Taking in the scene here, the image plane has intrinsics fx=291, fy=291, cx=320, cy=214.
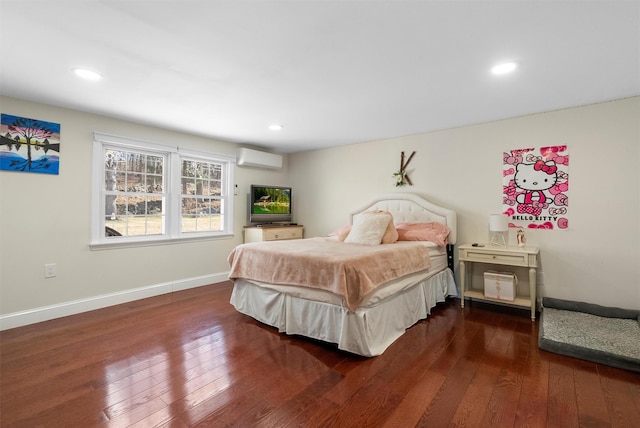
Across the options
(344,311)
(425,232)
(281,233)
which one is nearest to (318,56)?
(344,311)

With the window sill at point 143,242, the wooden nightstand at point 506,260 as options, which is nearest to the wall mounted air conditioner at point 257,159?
the window sill at point 143,242

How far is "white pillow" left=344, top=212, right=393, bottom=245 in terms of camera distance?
11.0 ft

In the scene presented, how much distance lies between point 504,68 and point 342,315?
2.31 meters

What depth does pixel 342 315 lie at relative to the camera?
229 centimetres

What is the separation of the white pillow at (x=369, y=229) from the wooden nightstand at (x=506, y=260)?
96cm

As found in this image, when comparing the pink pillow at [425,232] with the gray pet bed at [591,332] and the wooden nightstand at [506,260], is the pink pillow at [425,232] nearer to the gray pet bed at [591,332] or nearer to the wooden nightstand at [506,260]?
the wooden nightstand at [506,260]

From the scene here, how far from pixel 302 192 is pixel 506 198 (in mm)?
3330

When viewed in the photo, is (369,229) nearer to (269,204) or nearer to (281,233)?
(281,233)

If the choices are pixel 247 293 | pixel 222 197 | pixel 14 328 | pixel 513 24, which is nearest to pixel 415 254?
pixel 247 293

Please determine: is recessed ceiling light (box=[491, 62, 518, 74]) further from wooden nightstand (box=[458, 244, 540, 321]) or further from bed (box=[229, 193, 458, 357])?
wooden nightstand (box=[458, 244, 540, 321])

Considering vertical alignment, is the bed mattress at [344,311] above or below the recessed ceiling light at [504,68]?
below

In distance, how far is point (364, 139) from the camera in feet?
15.0

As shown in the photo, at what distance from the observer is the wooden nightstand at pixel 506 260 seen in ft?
9.87

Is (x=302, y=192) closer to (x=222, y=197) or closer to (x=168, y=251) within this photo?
(x=222, y=197)
